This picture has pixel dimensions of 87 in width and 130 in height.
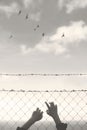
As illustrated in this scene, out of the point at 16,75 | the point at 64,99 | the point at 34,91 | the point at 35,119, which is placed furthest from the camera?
the point at 16,75

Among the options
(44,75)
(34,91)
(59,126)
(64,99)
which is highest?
(44,75)

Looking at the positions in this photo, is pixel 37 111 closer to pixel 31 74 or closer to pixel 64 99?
pixel 64 99

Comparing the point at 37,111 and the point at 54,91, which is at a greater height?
the point at 54,91

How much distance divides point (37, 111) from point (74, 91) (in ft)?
10.9

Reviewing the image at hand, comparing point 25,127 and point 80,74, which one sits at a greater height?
point 80,74

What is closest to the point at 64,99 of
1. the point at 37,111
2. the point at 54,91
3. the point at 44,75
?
the point at 54,91

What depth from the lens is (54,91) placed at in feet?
29.3

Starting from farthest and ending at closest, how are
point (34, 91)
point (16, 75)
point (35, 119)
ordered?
point (16, 75) → point (34, 91) → point (35, 119)

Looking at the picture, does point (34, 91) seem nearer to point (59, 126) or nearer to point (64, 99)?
point (64, 99)

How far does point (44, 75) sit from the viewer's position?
31.6 ft

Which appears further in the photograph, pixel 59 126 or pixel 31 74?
pixel 31 74

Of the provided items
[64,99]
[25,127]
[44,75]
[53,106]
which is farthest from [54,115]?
[44,75]

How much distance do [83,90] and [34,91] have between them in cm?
125

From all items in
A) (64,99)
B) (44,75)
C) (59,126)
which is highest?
(44,75)
